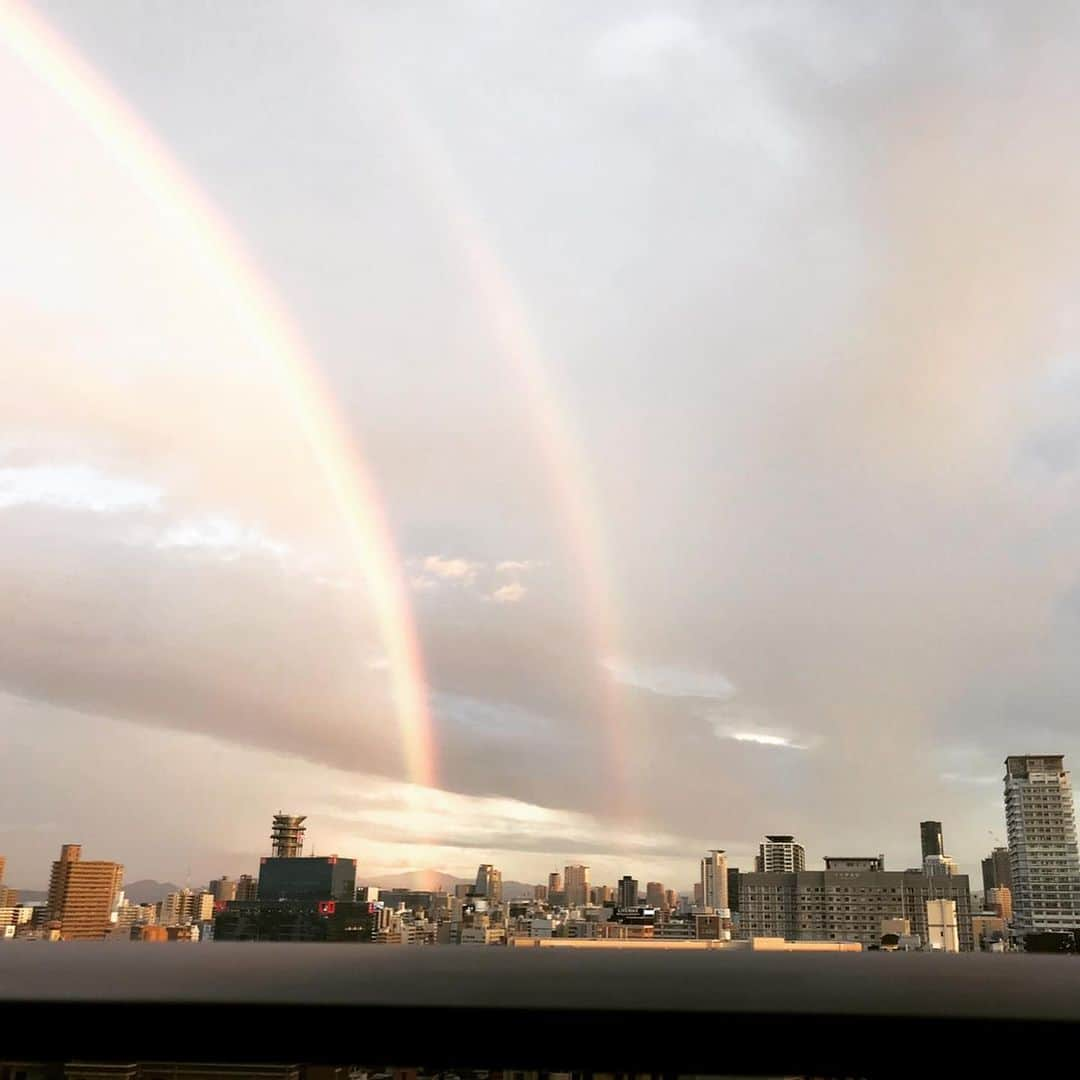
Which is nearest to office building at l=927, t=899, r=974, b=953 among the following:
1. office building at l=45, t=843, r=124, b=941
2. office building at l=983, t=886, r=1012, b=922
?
office building at l=983, t=886, r=1012, b=922

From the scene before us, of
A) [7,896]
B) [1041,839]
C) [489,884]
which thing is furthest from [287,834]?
[1041,839]

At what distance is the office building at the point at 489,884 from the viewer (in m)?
20.5

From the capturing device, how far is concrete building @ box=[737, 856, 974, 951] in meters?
22.9

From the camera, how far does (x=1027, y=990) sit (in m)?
2.06

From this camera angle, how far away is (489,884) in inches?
877

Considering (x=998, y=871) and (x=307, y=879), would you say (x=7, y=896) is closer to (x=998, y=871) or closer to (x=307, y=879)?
(x=307, y=879)

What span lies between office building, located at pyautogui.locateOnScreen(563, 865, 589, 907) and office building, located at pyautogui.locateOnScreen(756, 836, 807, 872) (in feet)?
23.7

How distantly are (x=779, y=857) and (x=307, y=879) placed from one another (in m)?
23.7

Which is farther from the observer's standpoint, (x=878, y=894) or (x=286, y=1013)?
(x=878, y=894)

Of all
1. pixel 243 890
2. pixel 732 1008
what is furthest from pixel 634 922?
pixel 732 1008

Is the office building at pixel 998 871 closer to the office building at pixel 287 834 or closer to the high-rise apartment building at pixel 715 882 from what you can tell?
the high-rise apartment building at pixel 715 882

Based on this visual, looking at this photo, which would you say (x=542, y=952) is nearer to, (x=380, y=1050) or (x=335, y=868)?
(x=380, y=1050)

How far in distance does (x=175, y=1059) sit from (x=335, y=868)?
13.5 m

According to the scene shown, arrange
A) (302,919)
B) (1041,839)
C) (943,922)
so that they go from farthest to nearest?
(1041,839) < (943,922) < (302,919)
